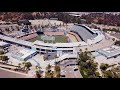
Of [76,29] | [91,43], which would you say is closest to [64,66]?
[91,43]

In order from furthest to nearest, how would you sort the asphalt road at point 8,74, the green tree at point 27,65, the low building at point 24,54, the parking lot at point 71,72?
the low building at point 24,54 → the green tree at point 27,65 → the parking lot at point 71,72 → the asphalt road at point 8,74

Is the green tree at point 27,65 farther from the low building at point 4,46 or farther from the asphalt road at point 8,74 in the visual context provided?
the low building at point 4,46

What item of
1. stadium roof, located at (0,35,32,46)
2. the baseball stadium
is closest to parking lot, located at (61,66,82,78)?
the baseball stadium

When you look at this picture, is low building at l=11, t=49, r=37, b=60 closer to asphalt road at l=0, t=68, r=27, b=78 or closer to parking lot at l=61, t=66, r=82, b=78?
asphalt road at l=0, t=68, r=27, b=78

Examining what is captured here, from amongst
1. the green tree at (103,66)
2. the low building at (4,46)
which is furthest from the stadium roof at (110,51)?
the low building at (4,46)

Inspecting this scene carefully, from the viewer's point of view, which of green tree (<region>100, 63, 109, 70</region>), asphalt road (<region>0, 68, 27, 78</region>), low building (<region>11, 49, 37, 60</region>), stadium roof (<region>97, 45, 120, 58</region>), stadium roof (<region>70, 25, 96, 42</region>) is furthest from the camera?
stadium roof (<region>70, 25, 96, 42</region>)
